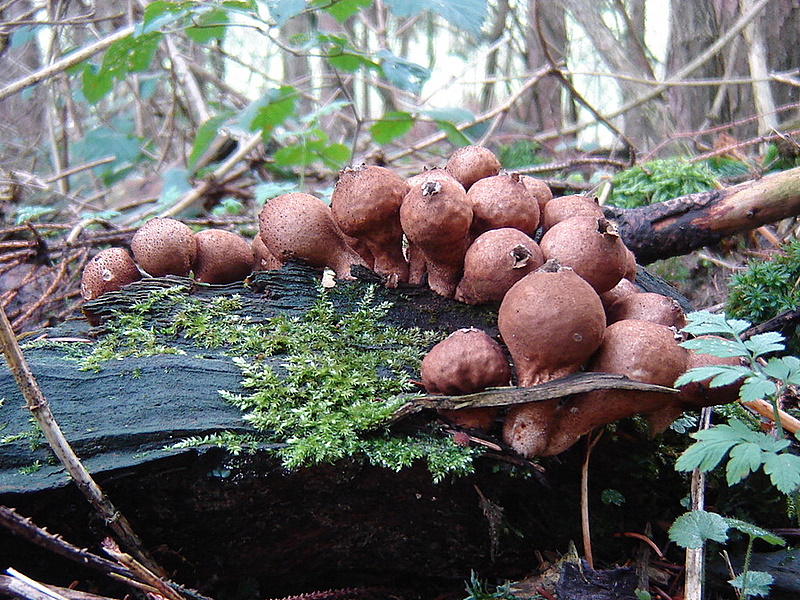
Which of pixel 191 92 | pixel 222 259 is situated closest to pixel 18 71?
pixel 191 92

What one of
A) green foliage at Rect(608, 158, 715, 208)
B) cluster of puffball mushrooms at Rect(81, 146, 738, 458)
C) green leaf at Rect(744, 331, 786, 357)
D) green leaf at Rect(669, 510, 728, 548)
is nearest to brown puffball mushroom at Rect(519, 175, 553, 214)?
cluster of puffball mushrooms at Rect(81, 146, 738, 458)

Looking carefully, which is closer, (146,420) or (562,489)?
(146,420)

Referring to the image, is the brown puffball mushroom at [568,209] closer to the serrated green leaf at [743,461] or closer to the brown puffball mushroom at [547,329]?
the brown puffball mushroom at [547,329]

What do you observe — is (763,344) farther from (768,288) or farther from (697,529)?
(768,288)

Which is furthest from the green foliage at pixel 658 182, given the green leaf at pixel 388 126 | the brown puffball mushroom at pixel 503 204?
the brown puffball mushroom at pixel 503 204

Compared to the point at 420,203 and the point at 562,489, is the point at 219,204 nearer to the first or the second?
the point at 420,203

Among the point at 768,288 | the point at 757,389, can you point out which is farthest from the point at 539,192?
the point at 768,288

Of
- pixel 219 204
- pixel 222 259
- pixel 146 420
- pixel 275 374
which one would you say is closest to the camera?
pixel 146 420
